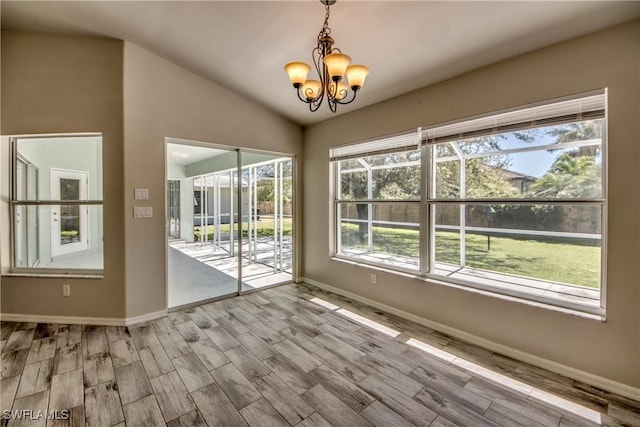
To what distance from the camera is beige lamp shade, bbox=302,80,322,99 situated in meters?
2.14

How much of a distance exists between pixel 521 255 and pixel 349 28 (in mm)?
2581

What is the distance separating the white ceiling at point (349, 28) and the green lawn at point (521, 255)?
1677 mm

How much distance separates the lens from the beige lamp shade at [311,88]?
2.14m

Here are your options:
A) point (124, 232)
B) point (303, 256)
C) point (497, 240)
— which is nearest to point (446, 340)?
point (497, 240)

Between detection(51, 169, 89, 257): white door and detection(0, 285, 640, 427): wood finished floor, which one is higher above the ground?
detection(51, 169, 89, 257): white door

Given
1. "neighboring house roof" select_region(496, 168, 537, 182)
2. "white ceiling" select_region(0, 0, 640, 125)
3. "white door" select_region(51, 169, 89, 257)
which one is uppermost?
"white ceiling" select_region(0, 0, 640, 125)

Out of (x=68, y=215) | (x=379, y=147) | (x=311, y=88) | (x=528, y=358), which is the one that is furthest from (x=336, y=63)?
(x=68, y=215)

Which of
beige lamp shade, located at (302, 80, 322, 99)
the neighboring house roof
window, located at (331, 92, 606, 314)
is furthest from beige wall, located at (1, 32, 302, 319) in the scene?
the neighboring house roof

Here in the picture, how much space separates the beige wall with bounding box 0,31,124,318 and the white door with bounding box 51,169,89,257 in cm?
46

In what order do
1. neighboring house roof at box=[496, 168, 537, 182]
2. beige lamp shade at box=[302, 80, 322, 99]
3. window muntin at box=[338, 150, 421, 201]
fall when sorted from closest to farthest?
beige lamp shade at box=[302, 80, 322, 99]
neighboring house roof at box=[496, 168, 537, 182]
window muntin at box=[338, 150, 421, 201]

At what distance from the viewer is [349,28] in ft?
7.82

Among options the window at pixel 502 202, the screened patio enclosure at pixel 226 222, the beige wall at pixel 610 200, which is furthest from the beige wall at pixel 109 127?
the beige wall at pixel 610 200

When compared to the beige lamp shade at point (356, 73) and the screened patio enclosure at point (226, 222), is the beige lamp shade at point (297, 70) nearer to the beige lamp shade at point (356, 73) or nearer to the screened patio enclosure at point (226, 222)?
the beige lamp shade at point (356, 73)

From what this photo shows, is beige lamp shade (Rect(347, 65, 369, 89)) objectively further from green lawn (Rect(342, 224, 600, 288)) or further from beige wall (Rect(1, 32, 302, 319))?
beige wall (Rect(1, 32, 302, 319))
